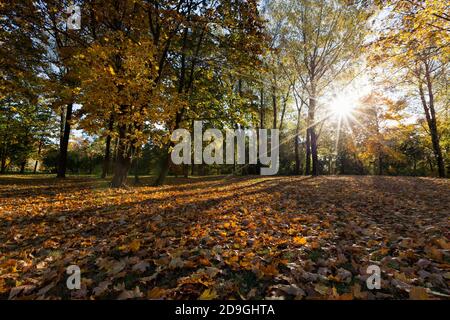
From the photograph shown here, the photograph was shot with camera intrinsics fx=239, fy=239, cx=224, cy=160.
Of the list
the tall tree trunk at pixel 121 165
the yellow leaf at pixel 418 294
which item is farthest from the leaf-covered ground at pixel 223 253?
the tall tree trunk at pixel 121 165

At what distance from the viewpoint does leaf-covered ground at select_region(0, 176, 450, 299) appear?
2.55 metres

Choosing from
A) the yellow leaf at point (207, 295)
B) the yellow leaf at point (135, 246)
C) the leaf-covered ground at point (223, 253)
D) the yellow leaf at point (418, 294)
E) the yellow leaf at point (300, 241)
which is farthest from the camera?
the yellow leaf at point (300, 241)

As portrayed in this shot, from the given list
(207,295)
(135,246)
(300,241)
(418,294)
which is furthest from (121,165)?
(418,294)

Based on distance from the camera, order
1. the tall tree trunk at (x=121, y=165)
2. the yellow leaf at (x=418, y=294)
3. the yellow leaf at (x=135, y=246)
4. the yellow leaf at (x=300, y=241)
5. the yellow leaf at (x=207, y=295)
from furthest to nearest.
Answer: the tall tree trunk at (x=121, y=165) < the yellow leaf at (x=300, y=241) < the yellow leaf at (x=135, y=246) < the yellow leaf at (x=207, y=295) < the yellow leaf at (x=418, y=294)

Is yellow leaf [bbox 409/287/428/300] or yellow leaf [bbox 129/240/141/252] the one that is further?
yellow leaf [bbox 129/240/141/252]

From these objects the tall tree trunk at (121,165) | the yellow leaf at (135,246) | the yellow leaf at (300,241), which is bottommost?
the yellow leaf at (135,246)

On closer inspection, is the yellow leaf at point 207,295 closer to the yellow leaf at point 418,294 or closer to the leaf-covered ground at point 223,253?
the leaf-covered ground at point 223,253

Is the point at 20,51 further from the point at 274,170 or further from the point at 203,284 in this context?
the point at 274,170

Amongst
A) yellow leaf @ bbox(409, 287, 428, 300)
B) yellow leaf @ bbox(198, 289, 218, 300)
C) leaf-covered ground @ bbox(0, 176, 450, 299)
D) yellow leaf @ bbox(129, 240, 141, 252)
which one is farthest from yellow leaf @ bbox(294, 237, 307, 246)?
yellow leaf @ bbox(129, 240, 141, 252)

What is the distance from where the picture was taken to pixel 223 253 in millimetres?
3441

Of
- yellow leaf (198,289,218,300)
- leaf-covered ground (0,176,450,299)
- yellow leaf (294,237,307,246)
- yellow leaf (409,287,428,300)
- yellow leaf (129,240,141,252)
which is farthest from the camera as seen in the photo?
yellow leaf (294,237,307,246)

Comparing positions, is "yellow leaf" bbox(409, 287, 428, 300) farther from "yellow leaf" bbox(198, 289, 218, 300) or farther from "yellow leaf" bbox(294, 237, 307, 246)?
"yellow leaf" bbox(198, 289, 218, 300)

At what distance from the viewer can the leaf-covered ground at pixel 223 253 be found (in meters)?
2.55
